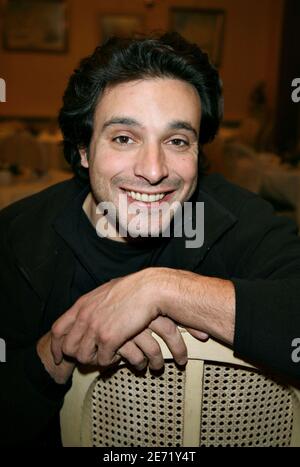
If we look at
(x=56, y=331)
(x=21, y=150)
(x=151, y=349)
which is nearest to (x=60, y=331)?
(x=56, y=331)

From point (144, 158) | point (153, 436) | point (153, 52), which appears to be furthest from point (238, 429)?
point (153, 52)

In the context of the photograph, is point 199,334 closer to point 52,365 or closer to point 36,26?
point 52,365

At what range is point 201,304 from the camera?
1.06 metres

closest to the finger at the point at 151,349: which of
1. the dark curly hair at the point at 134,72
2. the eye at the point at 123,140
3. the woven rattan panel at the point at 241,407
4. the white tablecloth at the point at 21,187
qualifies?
the woven rattan panel at the point at 241,407

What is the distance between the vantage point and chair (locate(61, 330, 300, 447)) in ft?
3.35

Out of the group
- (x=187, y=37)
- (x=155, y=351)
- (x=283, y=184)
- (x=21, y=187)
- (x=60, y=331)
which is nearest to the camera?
(x=155, y=351)

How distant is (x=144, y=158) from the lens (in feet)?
4.61

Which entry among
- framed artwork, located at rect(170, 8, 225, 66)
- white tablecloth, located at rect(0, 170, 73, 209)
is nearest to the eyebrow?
white tablecloth, located at rect(0, 170, 73, 209)

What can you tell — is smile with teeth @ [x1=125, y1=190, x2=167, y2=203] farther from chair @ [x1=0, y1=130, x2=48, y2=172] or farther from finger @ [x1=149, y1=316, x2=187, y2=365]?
chair @ [x1=0, y1=130, x2=48, y2=172]

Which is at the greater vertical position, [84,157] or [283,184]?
[84,157]

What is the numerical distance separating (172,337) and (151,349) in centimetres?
5

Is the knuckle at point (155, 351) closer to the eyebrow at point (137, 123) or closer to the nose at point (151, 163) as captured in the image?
the nose at point (151, 163)

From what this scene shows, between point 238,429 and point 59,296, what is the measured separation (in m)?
0.64
